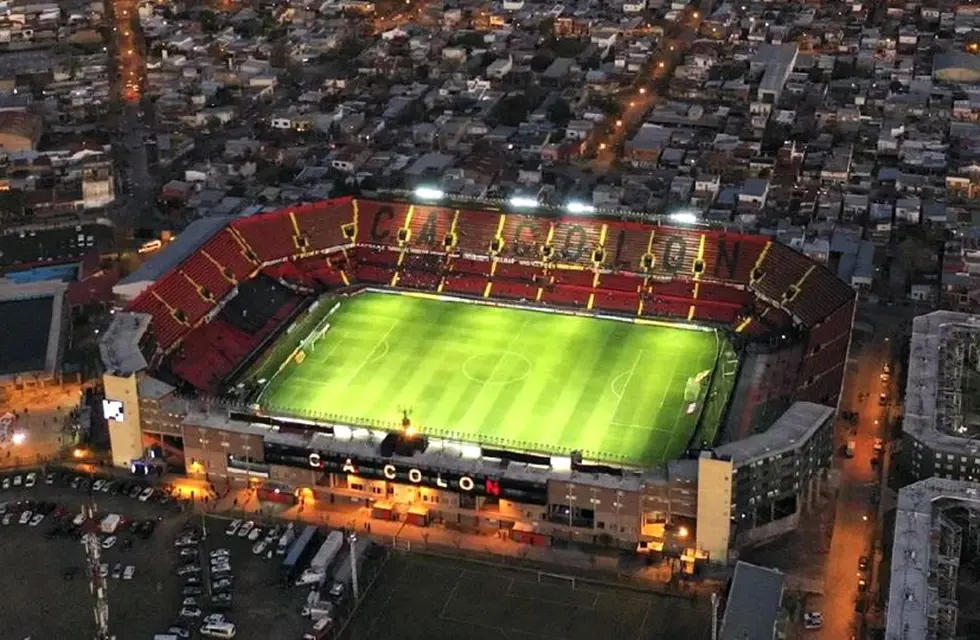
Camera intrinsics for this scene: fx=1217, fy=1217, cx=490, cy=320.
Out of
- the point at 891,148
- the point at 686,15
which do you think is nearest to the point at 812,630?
the point at 891,148

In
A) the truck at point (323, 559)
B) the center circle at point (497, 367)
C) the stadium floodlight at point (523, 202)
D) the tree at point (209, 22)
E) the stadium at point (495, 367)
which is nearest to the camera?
the truck at point (323, 559)

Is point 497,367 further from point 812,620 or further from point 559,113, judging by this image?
point 559,113

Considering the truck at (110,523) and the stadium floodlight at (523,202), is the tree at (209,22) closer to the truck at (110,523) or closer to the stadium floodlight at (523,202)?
the stadium floodlight at (523,202)

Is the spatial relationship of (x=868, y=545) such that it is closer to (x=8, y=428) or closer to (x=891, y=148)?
(x=8, y=428)

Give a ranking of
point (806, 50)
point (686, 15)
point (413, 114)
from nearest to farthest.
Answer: point (413, 114) < point (806, 50) < point (686, 15)

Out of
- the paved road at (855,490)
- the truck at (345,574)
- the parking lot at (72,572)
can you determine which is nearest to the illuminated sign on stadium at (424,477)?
the truck at (345,574)

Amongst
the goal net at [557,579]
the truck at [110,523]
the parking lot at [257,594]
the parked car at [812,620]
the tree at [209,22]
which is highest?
the tree at [209,22]
